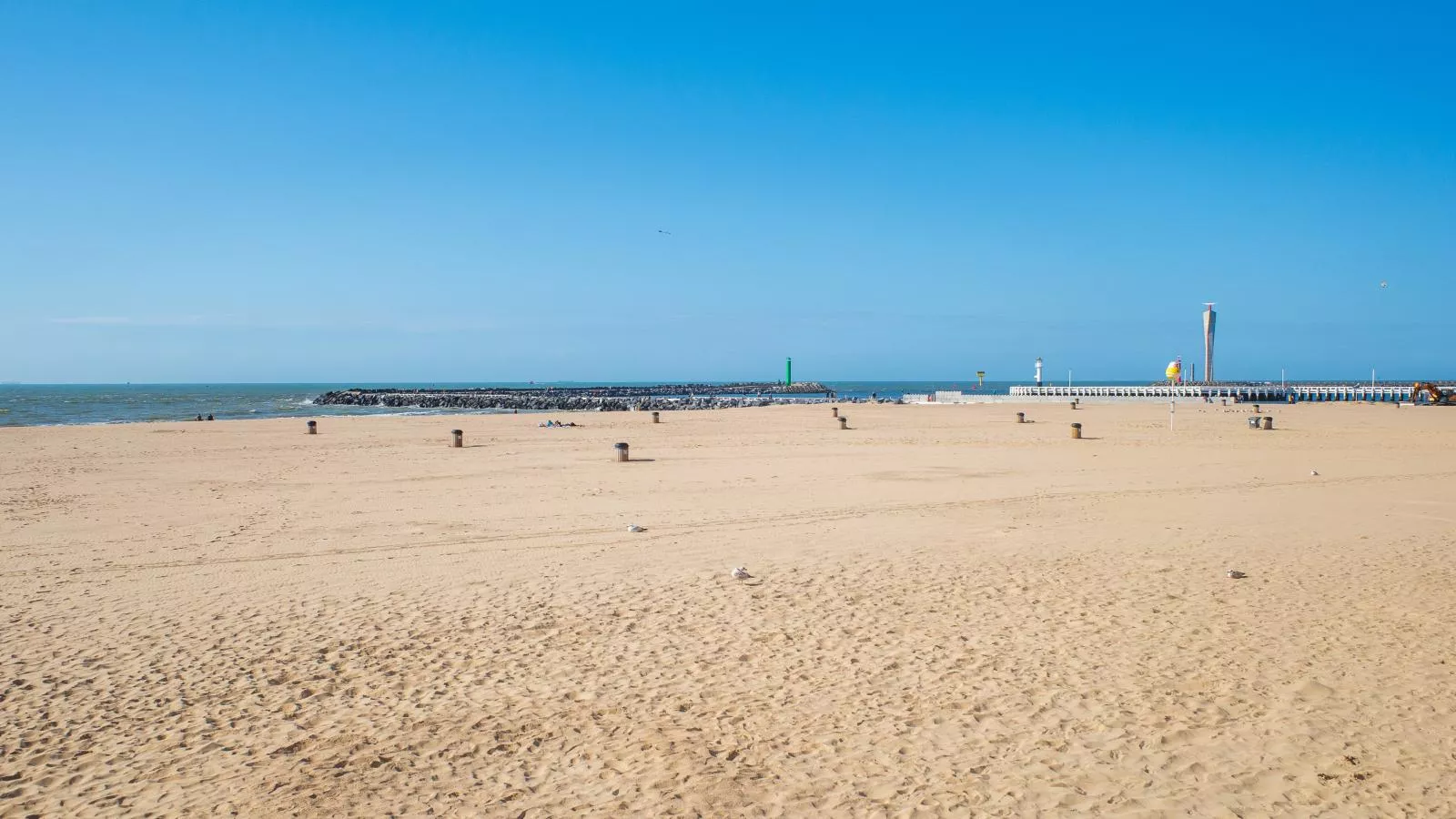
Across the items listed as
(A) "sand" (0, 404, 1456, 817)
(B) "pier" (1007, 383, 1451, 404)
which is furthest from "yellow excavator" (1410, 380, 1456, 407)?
(A) "sand" (0, 404, 1456, 817)

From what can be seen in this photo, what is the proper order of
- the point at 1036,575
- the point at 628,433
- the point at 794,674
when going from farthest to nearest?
the point at 628,433 < the point at 1036,575 < the point at 794,674

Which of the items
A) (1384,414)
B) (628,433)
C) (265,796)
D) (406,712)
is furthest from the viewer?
(1384,414)

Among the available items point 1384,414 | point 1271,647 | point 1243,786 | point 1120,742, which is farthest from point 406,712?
point 1384,414

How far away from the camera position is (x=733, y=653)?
6.90 metres

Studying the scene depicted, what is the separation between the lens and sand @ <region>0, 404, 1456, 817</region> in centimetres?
486

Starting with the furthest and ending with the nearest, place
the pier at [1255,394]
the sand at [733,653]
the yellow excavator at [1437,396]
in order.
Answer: the pier at [1255,394], the yellow excavator at [1437,396], the sand at [733,653]

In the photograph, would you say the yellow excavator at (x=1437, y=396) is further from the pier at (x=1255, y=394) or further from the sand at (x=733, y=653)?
the sand at (x=733, y=653)

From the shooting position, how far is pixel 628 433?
32344mm

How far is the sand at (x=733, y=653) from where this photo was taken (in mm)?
4855

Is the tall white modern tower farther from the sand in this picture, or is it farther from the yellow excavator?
the sand

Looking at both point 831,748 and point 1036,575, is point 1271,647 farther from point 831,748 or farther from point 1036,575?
point 831,748

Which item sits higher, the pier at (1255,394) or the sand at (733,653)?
the pier at (1255,394)

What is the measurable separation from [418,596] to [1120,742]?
20.3 ft

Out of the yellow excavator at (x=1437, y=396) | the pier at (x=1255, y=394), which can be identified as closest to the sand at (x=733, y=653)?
the yellow excavator at (x=1437, y=396)
